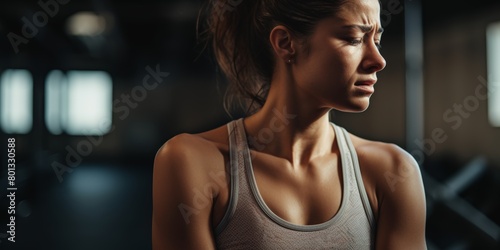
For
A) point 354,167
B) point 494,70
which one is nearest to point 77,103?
point 494,70

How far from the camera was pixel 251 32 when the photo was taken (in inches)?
31.6

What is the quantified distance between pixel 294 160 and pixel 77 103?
14.7ft

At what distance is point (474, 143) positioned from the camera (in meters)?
4.23

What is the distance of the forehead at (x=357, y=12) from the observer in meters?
0.69

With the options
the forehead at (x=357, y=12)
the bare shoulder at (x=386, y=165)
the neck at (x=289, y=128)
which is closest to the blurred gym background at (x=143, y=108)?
the bare shoulder at (x=386, y=165)

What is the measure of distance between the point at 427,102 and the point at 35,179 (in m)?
3.63

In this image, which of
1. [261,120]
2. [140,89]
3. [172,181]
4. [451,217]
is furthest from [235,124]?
[140,89]

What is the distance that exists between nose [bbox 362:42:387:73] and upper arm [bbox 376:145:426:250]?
0.16m

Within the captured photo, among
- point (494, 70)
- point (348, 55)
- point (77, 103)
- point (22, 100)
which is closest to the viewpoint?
point (348, 55)

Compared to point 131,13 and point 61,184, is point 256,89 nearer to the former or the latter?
point 61,184

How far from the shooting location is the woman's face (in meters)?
0.69

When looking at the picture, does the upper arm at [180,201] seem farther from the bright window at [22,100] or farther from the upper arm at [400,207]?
the bright window at [22,100]

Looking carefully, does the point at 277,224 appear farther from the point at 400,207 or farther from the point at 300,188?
the point at 400,207

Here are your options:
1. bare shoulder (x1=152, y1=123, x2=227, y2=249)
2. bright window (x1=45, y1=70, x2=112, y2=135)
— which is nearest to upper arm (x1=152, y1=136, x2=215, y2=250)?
bare shoulder (x1=152, y1=123, x2=227, y2=249)
